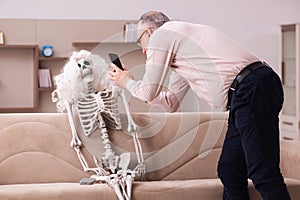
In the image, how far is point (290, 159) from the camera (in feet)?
10.4

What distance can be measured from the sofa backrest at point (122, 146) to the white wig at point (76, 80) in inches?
4.6

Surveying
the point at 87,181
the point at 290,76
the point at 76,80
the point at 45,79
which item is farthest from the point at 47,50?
the point at 87,181

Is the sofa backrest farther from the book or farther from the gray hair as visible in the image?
the book

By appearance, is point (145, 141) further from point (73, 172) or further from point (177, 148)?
point (73, 172)

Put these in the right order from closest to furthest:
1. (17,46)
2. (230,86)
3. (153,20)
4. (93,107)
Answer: (230,86), (153,20), (93,107), (17,46)

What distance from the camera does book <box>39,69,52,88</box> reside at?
254 inches

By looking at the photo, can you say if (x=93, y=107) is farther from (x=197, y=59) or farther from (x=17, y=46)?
(x=17, y=46)

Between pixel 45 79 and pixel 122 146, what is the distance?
352 centimetres

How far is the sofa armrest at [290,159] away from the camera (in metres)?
3.12

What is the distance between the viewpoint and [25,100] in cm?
651

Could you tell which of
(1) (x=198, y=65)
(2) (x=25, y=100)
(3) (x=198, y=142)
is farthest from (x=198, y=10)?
(1) (x=198, y=65)

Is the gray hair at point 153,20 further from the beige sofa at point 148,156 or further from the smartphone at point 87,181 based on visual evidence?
the smartphone at point 87,181

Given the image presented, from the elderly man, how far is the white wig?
39 cm

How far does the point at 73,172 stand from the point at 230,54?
1132mm
